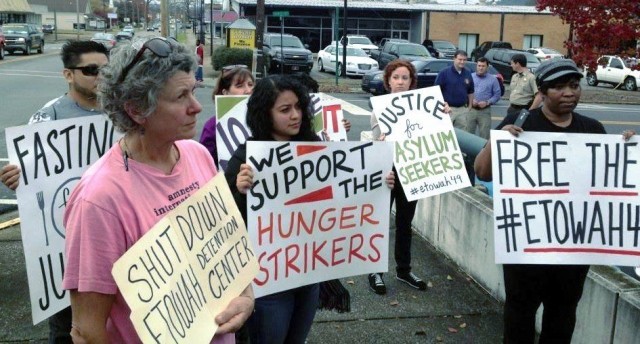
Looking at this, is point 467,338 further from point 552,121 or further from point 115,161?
point 115,161

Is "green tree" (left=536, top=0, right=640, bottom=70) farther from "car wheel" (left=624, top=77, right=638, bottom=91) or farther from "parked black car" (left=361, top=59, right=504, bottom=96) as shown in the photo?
"car wheel" (left=624, top=77, right=638, bottom=91)

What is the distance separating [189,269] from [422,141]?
3.32 m

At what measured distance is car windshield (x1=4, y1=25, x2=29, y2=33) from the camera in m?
38.9

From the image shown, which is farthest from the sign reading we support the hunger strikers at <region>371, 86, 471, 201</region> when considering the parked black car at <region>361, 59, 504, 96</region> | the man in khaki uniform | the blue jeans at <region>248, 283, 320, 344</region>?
the parked black car at <region>361, 59, 504, 96</region>

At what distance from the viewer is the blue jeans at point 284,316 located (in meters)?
2.94

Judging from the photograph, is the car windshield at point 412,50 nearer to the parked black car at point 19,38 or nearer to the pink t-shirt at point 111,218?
the parked black car at point 19,38

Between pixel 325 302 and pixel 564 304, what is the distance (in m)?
1.24

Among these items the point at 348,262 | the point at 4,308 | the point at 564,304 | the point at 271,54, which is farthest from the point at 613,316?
the point at 271,54

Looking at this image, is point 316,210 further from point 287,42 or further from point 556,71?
point 287,42

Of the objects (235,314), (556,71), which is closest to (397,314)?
(556,71)

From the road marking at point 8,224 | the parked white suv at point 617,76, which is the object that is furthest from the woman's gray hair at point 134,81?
the parked white suv at point 617,76

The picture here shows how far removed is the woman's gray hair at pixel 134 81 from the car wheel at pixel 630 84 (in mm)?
30631

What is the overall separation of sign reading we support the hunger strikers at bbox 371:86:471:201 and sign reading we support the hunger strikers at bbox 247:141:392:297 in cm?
133

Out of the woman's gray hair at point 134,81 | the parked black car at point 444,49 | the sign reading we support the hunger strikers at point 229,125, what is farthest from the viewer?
the parked black car at point 444,49
